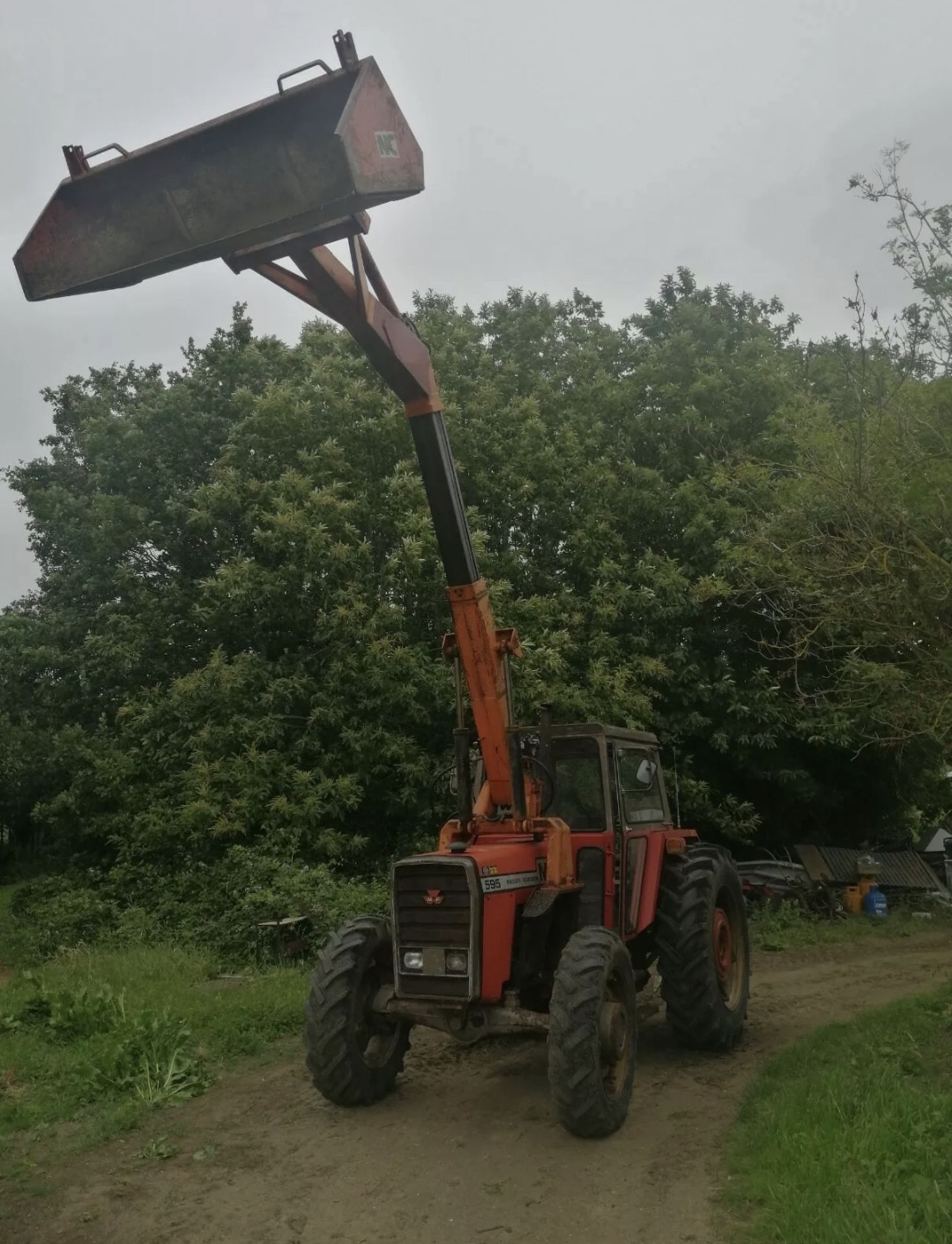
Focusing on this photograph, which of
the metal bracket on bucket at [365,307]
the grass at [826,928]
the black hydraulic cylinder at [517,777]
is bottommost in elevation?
the grass at [826,928]

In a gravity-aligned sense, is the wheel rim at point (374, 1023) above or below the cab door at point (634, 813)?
below

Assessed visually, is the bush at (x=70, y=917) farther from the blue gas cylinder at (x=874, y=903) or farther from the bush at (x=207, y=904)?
the blue gas cylinder at (x=874, y=903)

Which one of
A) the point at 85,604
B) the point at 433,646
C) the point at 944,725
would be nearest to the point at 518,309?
the point at 433,646

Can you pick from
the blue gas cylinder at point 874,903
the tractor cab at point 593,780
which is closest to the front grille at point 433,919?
the tractor cab at point 593,780

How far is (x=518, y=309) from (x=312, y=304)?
1474 centimetres

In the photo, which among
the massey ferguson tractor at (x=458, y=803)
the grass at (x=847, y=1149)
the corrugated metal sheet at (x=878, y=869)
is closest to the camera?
the grass at (x=847, y=1149)

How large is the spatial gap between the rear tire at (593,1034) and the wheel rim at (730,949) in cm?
210

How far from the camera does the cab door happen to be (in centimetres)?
754

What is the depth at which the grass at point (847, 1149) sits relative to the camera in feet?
14.5

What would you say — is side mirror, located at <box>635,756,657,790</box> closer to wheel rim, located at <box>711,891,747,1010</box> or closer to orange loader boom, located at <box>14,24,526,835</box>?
wheel rim, located at <box>711,891,747,1010</box>

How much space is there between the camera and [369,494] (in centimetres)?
1523

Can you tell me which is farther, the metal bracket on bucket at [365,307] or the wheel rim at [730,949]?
the wheel rim at [730,949]

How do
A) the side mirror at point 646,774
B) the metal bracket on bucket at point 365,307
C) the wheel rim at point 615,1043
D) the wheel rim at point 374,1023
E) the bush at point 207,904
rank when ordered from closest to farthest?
the metal bracket on bucket at point 365,307, the wheel rim at point 615,1043, the wheel rim at point 374,1023, the side mirror at point 646,774, the bush at point 207,904

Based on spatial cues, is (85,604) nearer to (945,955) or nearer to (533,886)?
(533,886)
